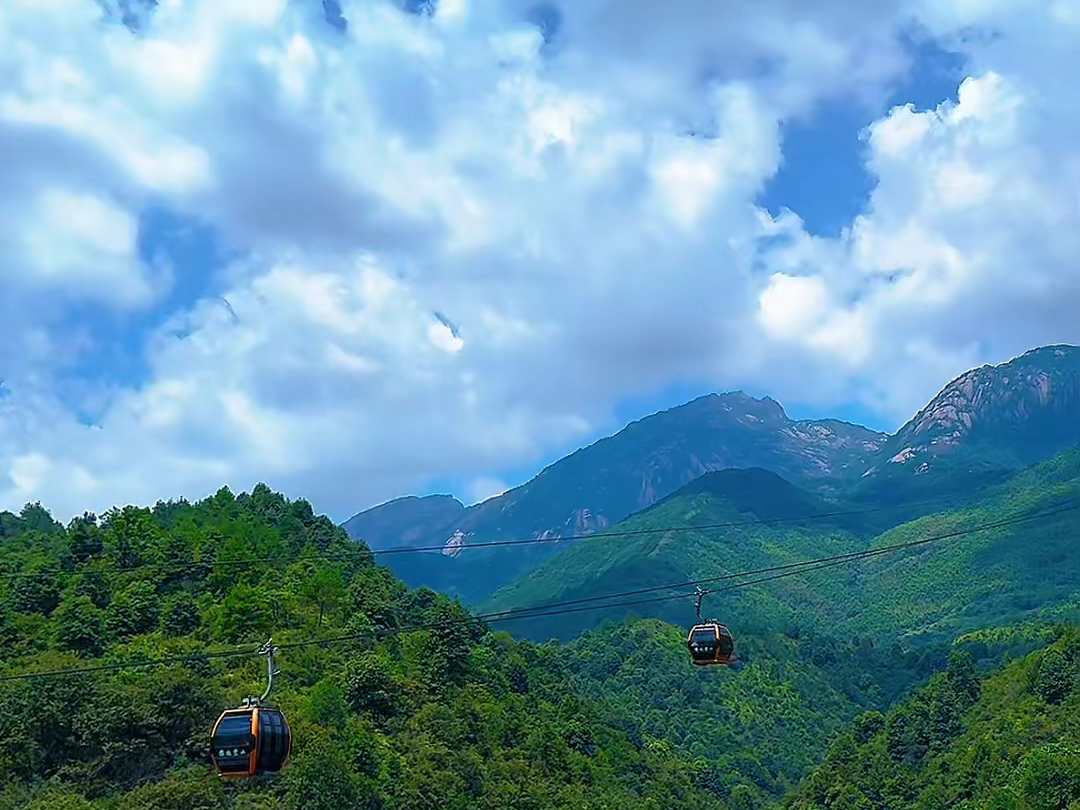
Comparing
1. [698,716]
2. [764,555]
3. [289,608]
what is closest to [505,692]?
[289,608]

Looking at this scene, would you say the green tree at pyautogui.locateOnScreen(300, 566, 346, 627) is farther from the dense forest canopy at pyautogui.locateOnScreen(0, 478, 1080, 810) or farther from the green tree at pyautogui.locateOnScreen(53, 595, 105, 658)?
the green tree at pyautogui.locateOnScreen(53, 595, 105, 658)

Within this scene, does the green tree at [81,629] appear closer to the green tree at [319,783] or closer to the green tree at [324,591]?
the green tree at [324,591]

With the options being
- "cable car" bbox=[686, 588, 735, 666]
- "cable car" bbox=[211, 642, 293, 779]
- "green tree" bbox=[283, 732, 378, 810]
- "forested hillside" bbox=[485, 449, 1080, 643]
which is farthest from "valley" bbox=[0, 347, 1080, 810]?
"forested hillside" bbox=[485, 449, 1080, 643]

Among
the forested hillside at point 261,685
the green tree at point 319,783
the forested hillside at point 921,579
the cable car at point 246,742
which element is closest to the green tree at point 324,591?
the forested hillside at point 261,685

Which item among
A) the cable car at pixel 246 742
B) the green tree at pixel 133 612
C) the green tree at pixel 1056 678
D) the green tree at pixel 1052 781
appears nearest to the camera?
the cable car at pixel 246 742

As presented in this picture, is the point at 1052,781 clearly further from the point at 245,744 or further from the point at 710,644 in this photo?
the point at 245,744
